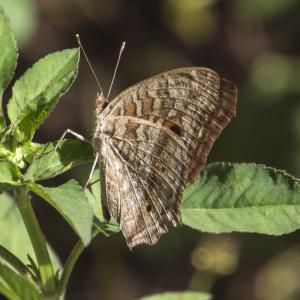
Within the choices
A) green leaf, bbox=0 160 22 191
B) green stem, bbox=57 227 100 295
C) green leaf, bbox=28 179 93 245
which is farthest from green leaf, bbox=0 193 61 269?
green leaf, bbox=28 179 93 245

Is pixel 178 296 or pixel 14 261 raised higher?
pixel 14 261

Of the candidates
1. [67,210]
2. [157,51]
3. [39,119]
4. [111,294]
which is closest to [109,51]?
[157,51]

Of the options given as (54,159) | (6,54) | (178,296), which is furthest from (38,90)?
(178,296)

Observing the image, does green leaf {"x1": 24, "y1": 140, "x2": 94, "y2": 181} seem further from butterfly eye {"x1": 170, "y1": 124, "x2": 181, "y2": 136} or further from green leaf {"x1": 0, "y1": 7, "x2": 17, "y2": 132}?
butterfly eye {"x1": 170, "y1": 124, "x2": 181, "y2": 136}

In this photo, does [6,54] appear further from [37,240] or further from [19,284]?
[19,284]

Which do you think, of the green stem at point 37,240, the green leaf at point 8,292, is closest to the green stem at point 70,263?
the green stem at point 37,240
